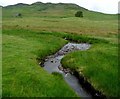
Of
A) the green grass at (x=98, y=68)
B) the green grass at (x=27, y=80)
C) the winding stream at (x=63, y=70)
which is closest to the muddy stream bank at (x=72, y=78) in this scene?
the winding stream at (x=63, y=70)

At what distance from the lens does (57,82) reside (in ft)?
97.8

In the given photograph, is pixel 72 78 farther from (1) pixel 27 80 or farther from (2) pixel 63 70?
(1) pixel 27 80

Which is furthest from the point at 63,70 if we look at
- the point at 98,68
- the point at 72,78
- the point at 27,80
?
the point at 27,80

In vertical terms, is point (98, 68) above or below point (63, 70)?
above

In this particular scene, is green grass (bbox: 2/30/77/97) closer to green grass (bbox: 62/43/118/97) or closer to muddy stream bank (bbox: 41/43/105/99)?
muddy stream bank (bbox: 41/43/105/99)

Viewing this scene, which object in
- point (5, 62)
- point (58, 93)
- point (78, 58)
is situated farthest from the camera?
point (78, 58)

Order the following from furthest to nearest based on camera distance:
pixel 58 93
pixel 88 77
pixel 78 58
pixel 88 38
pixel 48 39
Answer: pixel 88 38
pixel 48 39
pixel 78 58
pixel 88 77
pixel 58 93

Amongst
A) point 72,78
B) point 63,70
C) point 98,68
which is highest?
point 98,68

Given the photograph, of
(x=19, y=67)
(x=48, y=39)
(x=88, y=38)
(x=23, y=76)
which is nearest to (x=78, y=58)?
(x=19, y=67)

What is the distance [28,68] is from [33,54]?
11475 millimetres

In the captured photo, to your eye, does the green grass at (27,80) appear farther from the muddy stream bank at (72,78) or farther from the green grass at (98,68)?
the green grass at (98,68)

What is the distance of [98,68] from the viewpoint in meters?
34.3

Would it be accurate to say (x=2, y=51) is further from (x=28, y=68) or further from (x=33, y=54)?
(x=28, y=68)

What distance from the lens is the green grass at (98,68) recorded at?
29.6m
